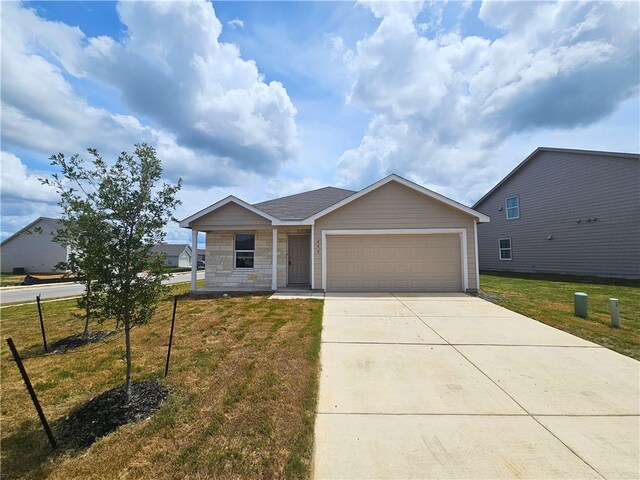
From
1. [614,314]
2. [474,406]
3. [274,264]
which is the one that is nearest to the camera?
[474,406]

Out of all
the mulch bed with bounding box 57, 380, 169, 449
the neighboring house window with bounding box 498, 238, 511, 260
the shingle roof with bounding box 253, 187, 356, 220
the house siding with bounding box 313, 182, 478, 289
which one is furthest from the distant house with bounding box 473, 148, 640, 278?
the mulch bed with bounding box 57, 380, 169, 449

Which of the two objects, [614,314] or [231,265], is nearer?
[614,314]

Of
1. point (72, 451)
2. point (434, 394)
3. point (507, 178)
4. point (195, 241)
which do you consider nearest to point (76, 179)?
point (72, 451)

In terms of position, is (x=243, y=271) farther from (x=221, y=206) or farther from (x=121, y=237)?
(x=121, y=237)

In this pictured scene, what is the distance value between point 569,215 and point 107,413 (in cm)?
2048

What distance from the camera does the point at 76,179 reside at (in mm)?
3293

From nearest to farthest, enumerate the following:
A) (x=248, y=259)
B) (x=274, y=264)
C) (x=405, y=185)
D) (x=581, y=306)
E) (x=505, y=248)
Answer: (x=581, y=306)
(x=405, y=185)
(x=274, y=264)
(x=248, y=259)
(x=505, y=248)

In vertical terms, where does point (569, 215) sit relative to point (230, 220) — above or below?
above

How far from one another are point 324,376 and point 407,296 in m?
6.40

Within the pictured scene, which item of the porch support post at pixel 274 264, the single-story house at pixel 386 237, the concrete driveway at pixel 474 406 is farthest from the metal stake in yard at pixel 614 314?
the porch support post at pixel 274 264

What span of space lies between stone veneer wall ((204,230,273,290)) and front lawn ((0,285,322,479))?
16.8 ft

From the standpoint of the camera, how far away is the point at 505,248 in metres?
20.0

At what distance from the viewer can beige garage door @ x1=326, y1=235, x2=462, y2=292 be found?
10.8 metres

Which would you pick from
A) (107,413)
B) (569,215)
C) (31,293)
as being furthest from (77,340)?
(569,215)
